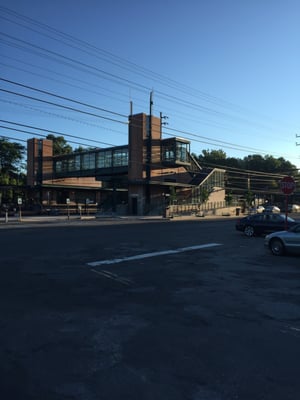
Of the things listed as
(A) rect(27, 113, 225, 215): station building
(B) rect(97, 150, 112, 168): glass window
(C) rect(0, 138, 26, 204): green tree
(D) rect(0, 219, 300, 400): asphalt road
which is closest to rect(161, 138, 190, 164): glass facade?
(A) rect(27, 113, 225, 215): station building

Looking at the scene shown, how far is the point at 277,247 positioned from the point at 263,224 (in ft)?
24.2

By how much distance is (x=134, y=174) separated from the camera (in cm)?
5275

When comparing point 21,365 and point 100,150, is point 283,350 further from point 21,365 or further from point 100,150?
point 100,150

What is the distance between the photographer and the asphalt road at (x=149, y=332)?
3.44 m

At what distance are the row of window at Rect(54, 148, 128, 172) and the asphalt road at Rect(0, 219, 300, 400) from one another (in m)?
48.9

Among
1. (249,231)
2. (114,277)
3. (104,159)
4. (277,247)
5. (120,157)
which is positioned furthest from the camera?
(104,159)

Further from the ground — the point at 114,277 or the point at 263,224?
the point at 263,224

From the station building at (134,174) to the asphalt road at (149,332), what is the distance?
38502 mm

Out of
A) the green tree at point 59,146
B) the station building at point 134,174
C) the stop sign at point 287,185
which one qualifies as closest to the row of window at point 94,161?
the station building at point 134,174

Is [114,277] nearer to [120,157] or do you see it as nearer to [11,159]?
[120,157]

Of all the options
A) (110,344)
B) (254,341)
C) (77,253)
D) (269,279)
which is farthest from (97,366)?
(77,253)

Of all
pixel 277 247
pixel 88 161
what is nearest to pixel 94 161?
pixel 88 161

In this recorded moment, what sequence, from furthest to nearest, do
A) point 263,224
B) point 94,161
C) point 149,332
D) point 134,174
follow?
point 94,161, point 134,174, point 263,224, point 149,332

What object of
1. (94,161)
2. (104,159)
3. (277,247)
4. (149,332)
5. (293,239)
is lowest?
(149,332)
